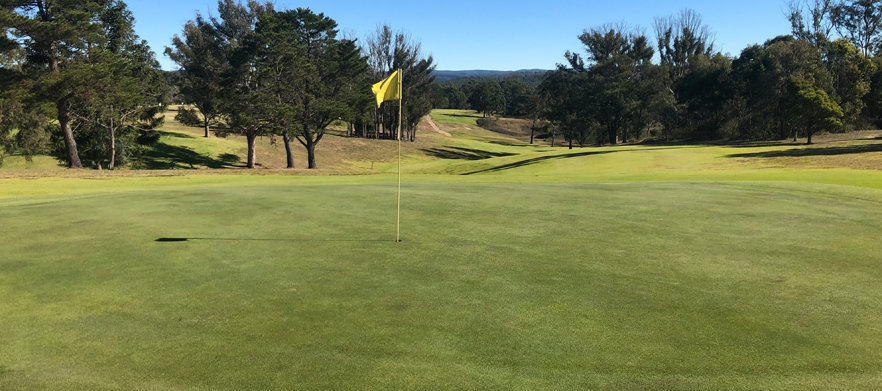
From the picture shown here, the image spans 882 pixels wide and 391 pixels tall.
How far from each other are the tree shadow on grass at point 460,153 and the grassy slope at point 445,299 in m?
64.3

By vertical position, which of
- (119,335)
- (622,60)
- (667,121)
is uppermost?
(622,60)

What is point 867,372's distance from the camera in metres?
4.17

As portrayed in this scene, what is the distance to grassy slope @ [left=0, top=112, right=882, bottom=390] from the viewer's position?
14.2ft

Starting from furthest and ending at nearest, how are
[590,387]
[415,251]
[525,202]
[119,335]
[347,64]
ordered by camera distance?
A: [347,64] → [525,202] → [415,251] → [119,335] → [590,387]

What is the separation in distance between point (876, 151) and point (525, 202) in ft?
112

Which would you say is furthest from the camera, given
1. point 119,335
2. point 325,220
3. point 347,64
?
point 347,64

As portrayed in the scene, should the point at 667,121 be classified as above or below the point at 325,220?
above

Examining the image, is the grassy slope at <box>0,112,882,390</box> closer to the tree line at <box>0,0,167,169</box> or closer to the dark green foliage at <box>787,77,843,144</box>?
the tree line at <box>0,0,167,169</box>

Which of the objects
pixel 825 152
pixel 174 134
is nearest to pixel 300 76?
pixel 174 134

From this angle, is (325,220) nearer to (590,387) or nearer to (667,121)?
(590,387)

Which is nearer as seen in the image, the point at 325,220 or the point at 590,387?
the point at 590,387

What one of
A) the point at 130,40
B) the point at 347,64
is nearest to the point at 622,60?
the point at 347,64

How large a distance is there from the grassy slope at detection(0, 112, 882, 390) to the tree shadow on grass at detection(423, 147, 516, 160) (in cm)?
6435

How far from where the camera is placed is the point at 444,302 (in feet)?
19.4
